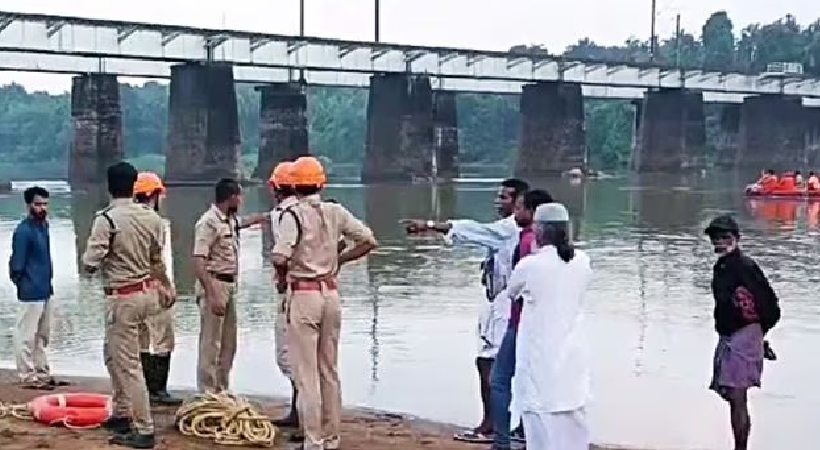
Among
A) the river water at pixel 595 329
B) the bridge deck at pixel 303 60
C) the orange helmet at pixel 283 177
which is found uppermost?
the bridge deck at pixel 303 60

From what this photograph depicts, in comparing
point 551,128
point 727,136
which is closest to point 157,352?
point 551,128

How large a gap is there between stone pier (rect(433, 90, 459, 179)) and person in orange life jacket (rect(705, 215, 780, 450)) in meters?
56.4

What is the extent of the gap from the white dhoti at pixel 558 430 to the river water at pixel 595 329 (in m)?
3.09

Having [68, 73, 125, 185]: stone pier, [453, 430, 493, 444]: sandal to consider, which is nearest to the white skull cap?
[453, 430, 493, 444]: sandal

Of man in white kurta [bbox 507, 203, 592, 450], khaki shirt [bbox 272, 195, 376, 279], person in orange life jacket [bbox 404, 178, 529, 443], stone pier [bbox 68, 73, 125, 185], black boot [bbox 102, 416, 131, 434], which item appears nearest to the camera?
man in white kurta [bbox 507, 203, 592, 450]

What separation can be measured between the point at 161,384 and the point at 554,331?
4101mm

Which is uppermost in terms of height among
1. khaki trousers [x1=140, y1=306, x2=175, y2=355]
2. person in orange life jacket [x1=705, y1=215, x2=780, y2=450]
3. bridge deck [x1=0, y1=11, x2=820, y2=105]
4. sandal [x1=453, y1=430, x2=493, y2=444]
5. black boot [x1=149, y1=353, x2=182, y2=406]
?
bridge deck [x1=0, y1=11, x2=820, y2=105]

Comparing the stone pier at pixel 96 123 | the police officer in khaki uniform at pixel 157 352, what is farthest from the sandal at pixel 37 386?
the stone pier at pixel 96 123

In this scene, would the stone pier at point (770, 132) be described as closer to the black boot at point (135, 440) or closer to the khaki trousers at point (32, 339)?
the khaki trousers at point (32, 339)

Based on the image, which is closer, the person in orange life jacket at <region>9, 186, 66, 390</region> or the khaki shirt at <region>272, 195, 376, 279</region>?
the khaki shirt at <region>272, 195, 376, 279</region>

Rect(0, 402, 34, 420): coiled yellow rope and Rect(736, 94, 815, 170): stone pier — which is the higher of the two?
Rect(736, 94, 815, 170): stone pier

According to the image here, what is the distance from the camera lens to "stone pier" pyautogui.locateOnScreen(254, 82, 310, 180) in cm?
5784

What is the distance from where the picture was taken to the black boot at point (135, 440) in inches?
309

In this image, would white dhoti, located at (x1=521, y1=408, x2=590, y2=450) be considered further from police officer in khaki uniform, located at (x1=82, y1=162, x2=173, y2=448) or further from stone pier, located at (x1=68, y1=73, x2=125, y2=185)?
stone pier, located at (x1=68, y1=73, x2=125, y2=185)
